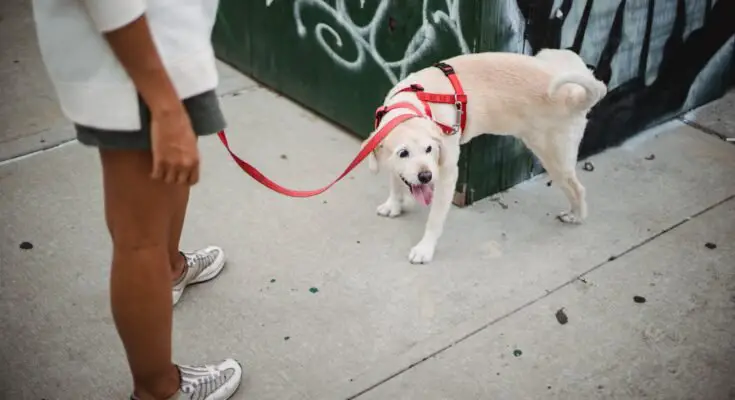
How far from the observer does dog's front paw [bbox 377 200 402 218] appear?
286 centimetres

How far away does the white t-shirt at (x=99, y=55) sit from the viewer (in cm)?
130

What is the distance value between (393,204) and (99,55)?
1671mm

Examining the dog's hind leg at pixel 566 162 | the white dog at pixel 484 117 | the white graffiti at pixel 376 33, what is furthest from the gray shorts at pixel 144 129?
the dog's hind leg at pixel 566 162

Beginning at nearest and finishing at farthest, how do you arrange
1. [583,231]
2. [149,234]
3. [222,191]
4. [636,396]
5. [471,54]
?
1. [149,234]
2. [636,396]
3. [471,54]
4. [583,231]
5. [222,191]

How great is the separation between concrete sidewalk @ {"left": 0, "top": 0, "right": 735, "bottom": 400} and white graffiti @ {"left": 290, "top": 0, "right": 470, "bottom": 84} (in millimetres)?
458

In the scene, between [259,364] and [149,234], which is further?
[259,364]

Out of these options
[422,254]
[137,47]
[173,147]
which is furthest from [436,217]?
[137,47]

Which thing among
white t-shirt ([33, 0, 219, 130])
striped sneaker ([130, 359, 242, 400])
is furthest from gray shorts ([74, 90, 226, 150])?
striped sneaker ([130, 359, 242, 400])

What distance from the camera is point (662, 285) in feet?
8.12

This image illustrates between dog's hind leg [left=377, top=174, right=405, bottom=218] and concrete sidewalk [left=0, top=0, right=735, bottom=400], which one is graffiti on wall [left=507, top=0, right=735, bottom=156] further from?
dog's hind leg [left=377, top=174, right=405, bottom=218]

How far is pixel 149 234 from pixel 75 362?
863 mm

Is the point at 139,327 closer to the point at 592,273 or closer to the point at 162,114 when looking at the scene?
the point at 162,114

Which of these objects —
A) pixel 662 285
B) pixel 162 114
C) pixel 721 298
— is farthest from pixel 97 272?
pixel 721 298

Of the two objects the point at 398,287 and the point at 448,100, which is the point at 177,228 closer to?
the point at 398,287
